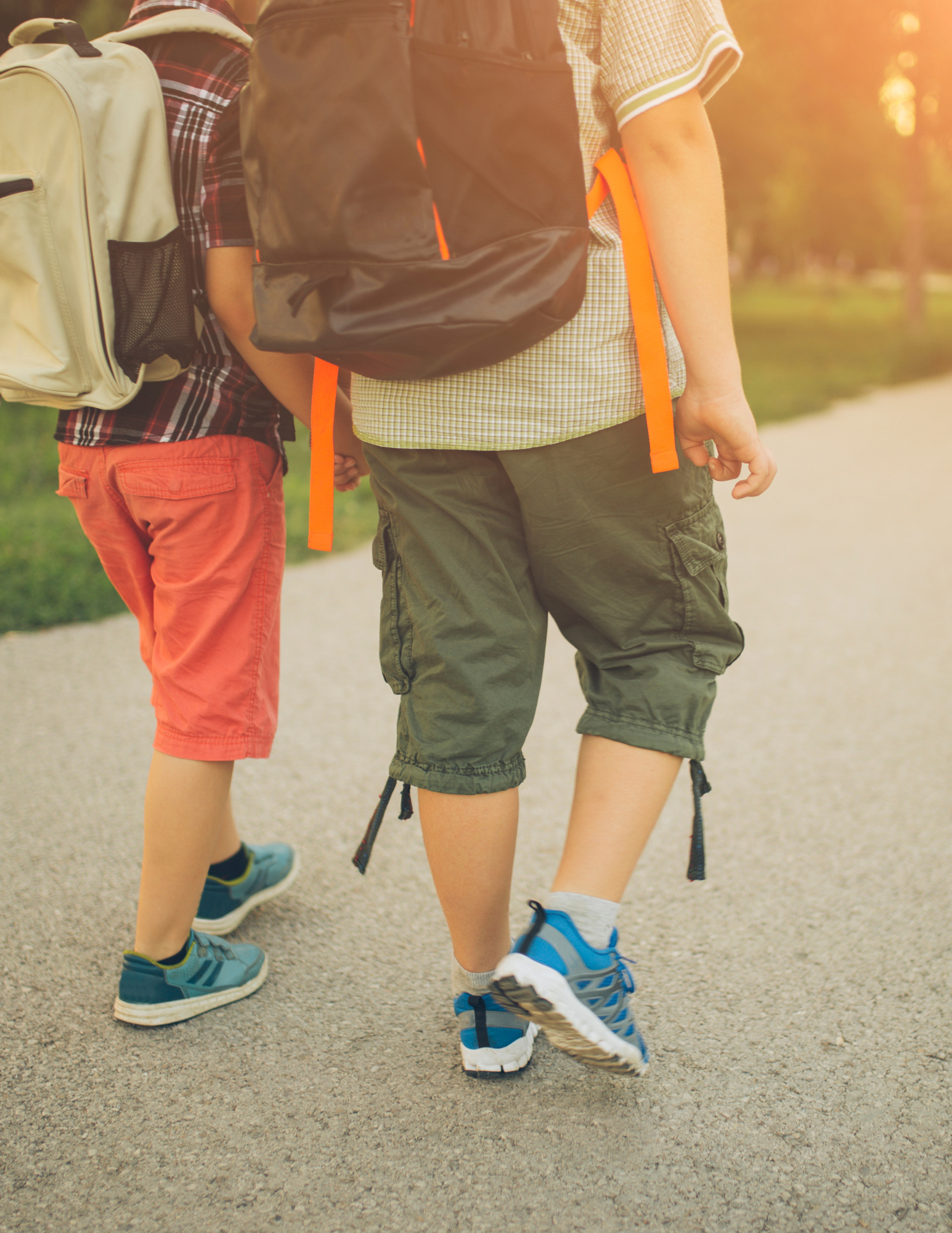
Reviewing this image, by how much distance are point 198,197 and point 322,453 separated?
44cm

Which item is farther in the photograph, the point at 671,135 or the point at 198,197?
the point at 198,197

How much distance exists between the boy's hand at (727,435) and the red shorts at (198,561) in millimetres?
760

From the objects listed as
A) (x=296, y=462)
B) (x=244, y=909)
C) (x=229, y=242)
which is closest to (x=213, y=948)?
(x=244, y=909)

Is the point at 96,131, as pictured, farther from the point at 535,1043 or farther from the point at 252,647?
the point at 535,1043

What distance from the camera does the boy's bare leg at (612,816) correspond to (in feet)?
5.26

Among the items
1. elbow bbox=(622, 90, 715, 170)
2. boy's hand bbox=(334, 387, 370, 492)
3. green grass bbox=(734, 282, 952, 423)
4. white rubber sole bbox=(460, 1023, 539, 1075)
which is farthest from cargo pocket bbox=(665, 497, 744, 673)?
green grass bbox=(734, 282, 952, 423)

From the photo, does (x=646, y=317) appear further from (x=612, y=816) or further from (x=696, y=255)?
(x=612, y=816)

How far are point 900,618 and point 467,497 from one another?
339cm

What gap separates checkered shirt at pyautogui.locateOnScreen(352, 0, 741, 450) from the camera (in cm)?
142

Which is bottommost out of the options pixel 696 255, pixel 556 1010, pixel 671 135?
pixel 556 1010

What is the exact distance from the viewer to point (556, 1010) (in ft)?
4.85

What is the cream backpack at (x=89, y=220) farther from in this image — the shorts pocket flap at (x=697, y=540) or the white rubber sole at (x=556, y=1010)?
the white rubber sole at (x=556, y=1010)

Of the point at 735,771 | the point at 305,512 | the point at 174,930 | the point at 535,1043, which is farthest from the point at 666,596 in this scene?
the point at 305,512

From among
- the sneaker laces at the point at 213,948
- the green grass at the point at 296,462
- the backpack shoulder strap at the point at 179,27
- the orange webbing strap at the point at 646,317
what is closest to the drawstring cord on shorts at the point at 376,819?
the sneaker laces at the point at 213,948
